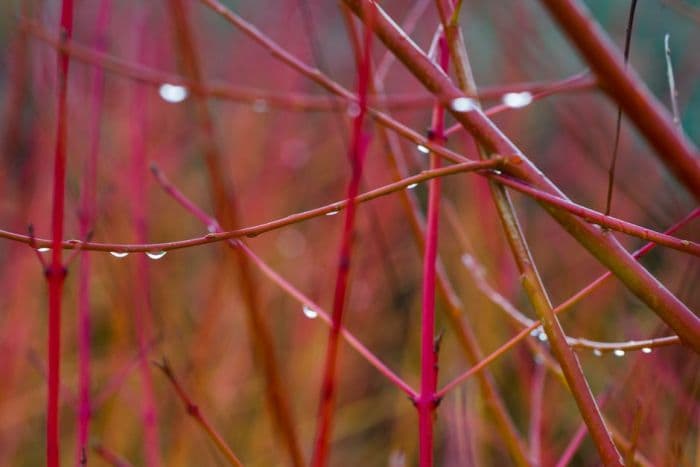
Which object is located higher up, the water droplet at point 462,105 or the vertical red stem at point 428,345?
the water droplet at point 462,105

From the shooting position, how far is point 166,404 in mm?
2023

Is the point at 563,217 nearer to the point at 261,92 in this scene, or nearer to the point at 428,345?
the point at 428,345

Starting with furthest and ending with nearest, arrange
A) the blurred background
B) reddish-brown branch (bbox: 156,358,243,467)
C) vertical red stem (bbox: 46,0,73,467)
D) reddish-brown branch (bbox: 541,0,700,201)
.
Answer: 1. the blurred background
2. reddish-brown branch (bbox: 156,358,243,467)
3. vertical red stem (bbox: 46,0,73,467)
4. reddish-brown branch (bbox: 541,0,700,201)

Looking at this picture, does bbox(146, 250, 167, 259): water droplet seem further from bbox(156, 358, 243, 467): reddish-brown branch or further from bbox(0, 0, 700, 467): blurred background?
bbox(0, 0, 700, 467): blurred background

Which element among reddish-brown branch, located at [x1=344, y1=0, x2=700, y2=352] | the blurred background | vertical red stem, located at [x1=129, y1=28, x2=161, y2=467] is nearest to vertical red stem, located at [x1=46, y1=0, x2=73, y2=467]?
reddish-brown branch, located at [x1=344, y1=0, x2=700, y2=352]

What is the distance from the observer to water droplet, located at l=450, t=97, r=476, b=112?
51 cm

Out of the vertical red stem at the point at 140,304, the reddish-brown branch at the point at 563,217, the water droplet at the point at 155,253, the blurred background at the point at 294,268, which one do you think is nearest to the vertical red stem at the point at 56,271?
the water droplet at the point at 155,253

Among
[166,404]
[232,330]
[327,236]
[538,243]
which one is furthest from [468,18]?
[166,404]

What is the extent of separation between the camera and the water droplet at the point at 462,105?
1.68 feet

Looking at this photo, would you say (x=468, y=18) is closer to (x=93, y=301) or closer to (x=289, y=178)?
(x=289, y=178)

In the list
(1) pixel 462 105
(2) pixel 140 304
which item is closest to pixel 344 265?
(1) pixel 462 105

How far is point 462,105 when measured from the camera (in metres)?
0.52

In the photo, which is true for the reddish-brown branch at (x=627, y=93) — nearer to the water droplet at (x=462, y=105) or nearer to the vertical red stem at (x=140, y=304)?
the water droplet at (x=462, y=105)

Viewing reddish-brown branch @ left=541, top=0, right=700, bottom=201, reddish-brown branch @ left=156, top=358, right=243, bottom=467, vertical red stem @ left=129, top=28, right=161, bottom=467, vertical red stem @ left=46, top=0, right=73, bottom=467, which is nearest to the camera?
reddish-brown branch @ left=541, top=0, right=700, bottom=201
